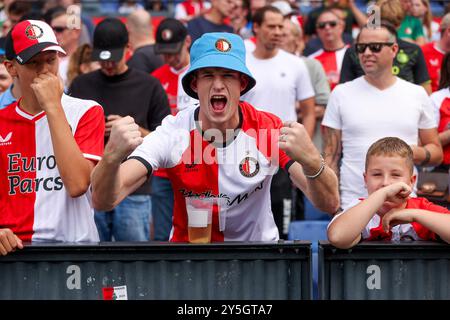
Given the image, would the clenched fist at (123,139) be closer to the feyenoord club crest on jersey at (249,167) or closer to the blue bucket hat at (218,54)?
the blue bucket hat at (218,54)

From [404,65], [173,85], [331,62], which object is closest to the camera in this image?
[404,65]

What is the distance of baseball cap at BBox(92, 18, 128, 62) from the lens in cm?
783

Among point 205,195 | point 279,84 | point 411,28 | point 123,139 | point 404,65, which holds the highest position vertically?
point 411,28

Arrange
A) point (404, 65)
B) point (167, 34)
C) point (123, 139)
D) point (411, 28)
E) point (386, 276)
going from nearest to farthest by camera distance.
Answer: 1. point (123, 139)
2. point (386, 276)
3. point (404, 65)
4. point (167, 34)
5. point (411, 28)

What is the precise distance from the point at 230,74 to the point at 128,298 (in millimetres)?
1338

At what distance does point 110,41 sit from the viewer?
26.0 ft

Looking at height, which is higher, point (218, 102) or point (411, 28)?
point (411, 28)

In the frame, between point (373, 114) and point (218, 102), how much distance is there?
108 inches

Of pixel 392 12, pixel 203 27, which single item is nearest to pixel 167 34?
pixel 203 27

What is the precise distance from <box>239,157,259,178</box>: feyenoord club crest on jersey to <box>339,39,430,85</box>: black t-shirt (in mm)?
3633

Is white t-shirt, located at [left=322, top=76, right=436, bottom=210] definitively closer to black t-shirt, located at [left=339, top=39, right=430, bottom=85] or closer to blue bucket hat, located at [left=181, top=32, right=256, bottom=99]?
black t-shirt, located at [left=339, top=39, right=430, bottom=85]

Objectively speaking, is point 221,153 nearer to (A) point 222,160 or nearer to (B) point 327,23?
(A) point 222,160

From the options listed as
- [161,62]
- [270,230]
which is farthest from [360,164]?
[161,62]
